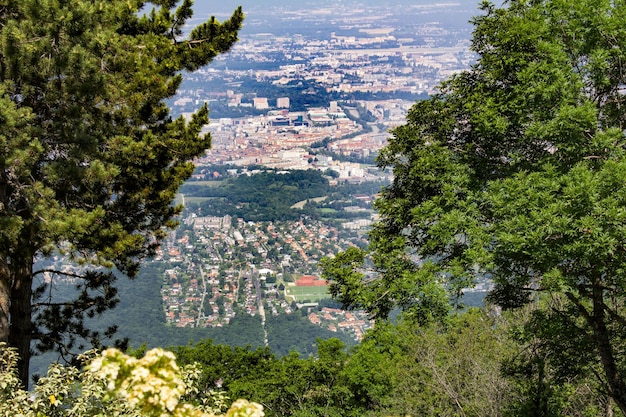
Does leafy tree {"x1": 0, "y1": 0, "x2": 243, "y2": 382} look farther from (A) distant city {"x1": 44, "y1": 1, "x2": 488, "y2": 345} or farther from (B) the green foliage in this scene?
(B) the green foliage

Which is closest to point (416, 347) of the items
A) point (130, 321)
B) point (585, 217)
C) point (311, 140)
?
point (585, 217)

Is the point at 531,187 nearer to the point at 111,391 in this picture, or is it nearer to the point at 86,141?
the point at 86,141

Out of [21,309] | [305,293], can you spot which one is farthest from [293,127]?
[21,309]

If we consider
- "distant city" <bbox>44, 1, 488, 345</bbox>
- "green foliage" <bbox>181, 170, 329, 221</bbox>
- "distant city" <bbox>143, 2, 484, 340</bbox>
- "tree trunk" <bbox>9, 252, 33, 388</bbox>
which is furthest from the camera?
"green foliage" <bbox>181, 170, 329, 221</bbox>

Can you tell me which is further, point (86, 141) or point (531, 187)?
point (531, 187)

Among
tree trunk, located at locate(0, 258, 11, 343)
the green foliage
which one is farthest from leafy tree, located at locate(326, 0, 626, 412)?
the green foliage

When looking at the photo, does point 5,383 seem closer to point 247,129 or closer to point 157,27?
point 157,27
